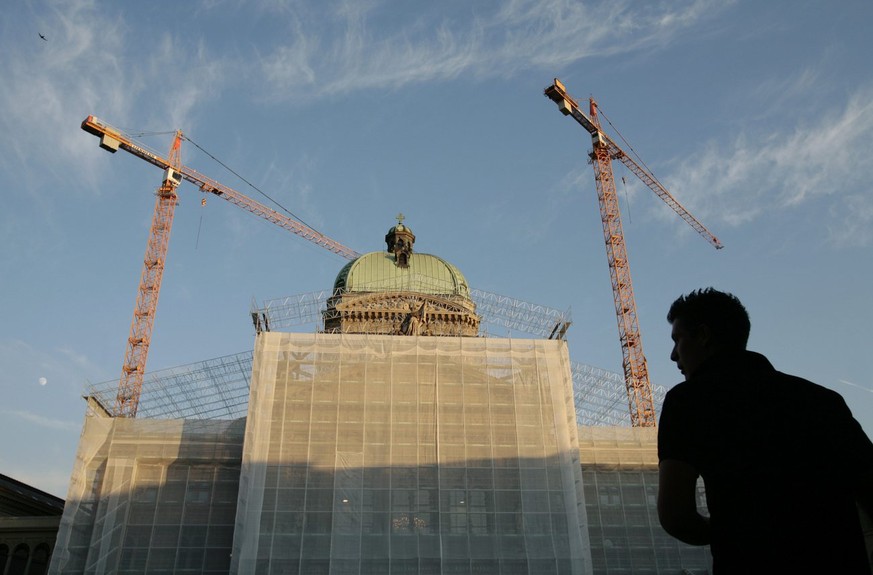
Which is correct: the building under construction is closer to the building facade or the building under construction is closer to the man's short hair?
the building facade

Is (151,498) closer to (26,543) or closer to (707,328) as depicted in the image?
(26,543)

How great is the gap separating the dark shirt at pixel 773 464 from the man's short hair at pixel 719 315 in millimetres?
334

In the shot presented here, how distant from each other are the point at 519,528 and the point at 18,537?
99.6ft

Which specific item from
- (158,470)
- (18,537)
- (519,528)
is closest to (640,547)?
(519,528)

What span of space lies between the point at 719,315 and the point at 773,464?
847 millimetres

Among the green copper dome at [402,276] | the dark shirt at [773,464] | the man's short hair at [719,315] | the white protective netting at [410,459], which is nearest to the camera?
the dark shirt at [773,464]

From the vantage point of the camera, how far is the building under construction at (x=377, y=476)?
31.0 metres

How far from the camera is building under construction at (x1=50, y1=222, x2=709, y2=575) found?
3098 cm

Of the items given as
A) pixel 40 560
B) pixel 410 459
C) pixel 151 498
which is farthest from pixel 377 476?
pixel 40 560

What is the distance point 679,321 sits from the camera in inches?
154

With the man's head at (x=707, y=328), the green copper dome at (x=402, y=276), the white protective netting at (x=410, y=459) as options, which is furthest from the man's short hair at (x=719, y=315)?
the green copper dome at (x=402, y=276)

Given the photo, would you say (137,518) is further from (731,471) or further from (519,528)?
(731,471)

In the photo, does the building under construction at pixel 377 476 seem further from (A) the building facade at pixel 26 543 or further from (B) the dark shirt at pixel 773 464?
(B) the dark shirt at pixel 773 464

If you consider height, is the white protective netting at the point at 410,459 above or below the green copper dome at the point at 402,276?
below
